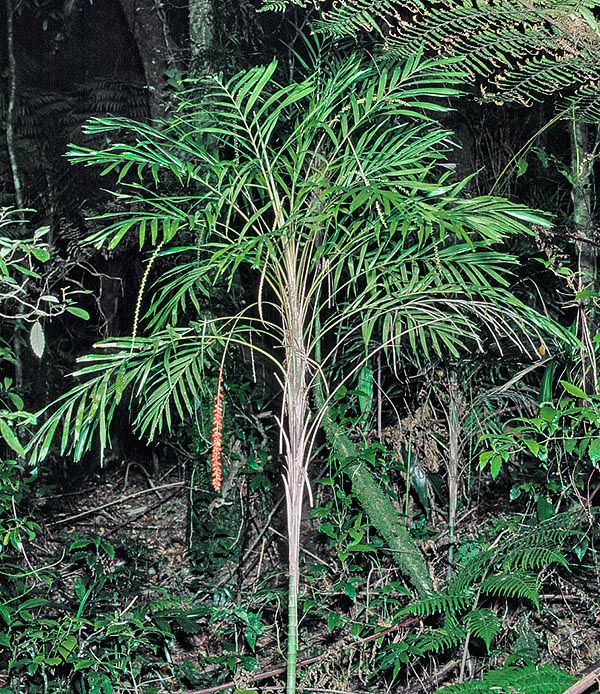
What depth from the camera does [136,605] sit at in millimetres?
3357

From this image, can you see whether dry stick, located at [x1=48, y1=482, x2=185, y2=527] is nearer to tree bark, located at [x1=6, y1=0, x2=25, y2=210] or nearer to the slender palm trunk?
tree bark, located at [x1=6, y1=0, x2=25, y2=210]

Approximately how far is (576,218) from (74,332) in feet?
10.3

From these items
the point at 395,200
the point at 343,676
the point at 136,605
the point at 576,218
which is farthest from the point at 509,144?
the point at 136,605

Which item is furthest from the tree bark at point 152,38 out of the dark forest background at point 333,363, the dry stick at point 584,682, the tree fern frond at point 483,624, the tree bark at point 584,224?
the dry stick at point 584,682

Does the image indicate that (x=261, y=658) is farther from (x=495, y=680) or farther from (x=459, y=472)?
(x=495, y=680)

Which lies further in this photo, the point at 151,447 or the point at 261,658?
the point at 151,447

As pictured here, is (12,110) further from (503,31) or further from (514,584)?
(514,584)

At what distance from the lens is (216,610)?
3.04 m

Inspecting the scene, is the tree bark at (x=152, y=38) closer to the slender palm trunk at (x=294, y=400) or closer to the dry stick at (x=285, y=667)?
the slender palm trunk at (x=294, y=400)

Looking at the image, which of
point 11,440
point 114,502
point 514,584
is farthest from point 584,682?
point 114,502

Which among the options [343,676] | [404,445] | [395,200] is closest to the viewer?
[395,200]

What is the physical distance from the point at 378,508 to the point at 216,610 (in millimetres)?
723

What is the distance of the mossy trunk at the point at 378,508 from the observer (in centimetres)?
302

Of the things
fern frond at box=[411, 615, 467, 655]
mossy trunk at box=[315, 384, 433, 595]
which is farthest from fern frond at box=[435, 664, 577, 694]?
mossy trunk at box=[315, 384, 433, 595]
